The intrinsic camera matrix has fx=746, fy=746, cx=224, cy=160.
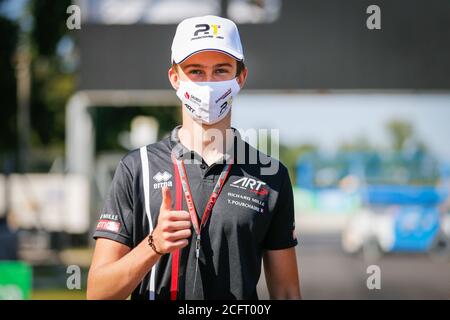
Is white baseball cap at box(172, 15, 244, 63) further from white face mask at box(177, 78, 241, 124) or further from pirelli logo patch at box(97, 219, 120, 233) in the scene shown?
pirelli logo patch at box(97, 219, 120, 233)

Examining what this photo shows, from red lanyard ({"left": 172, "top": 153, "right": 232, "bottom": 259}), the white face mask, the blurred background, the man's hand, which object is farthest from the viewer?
the blurred background

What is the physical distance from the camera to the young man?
8.52 feet

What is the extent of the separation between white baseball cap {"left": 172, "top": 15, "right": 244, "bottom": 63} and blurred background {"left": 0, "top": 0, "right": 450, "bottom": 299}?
1.85 m

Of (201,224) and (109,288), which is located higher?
(201,224)

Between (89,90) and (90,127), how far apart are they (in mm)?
6798

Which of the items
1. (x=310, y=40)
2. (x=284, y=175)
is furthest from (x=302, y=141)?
(x=284, y=175)

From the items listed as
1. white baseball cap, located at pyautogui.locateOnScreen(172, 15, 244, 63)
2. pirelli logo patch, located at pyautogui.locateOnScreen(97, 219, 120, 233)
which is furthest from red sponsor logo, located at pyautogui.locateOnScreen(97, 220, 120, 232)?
white baseball cap, located at pyautogui.locateOnScreen(172, 15, 244, 63)

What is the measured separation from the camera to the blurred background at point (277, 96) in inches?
419

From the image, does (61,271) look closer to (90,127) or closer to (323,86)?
(90,127)

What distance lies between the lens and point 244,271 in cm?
263

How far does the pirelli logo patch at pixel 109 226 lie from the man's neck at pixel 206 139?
0.39 m

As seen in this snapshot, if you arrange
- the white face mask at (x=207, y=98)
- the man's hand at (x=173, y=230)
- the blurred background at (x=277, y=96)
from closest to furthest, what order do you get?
the man's hand at (x=173, y=230)
the white face mask at (x=207, y=98)
the blurred background at (x=277, y=96)

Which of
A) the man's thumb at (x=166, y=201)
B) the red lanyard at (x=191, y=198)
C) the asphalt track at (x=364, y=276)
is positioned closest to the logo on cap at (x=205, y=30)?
the red lanyard at (x=191, y=198)

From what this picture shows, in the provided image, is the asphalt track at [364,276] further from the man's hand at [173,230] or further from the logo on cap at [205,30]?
the man's hand at [173,230]
